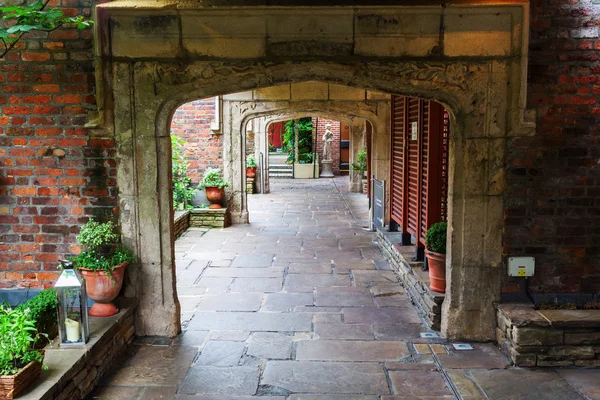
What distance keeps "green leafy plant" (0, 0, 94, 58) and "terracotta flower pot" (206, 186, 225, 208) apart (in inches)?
234

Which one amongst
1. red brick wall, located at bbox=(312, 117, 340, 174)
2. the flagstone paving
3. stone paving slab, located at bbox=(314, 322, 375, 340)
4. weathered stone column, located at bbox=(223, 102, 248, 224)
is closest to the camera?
the flagstone paving

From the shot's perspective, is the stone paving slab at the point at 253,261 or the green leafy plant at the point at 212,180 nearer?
the stone paving slab at the point at 253,261

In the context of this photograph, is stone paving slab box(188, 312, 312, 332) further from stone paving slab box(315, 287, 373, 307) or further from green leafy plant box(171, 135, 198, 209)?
green leafy plant box(171, 135, 198, 209)

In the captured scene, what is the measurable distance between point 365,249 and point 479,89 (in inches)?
167

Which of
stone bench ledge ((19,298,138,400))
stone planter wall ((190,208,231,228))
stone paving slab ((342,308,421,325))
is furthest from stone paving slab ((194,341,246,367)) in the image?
stone planter wall ((190,208,231,228))

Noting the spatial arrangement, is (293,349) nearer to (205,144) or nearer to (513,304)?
(513,304)

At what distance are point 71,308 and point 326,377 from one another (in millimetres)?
1874

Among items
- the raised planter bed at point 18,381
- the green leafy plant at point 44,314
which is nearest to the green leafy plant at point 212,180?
the green leafy plant at point 44,314

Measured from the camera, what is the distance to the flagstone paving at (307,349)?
371 cm

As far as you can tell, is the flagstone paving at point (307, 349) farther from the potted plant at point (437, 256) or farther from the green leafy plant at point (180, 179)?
the green leafy plant at point (180, 179)

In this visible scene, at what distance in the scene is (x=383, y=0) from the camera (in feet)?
14.0

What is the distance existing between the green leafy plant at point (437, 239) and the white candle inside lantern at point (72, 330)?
307 cm

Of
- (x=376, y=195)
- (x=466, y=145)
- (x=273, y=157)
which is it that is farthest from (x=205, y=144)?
(x=273, y=157)

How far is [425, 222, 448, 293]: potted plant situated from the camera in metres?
4.81
